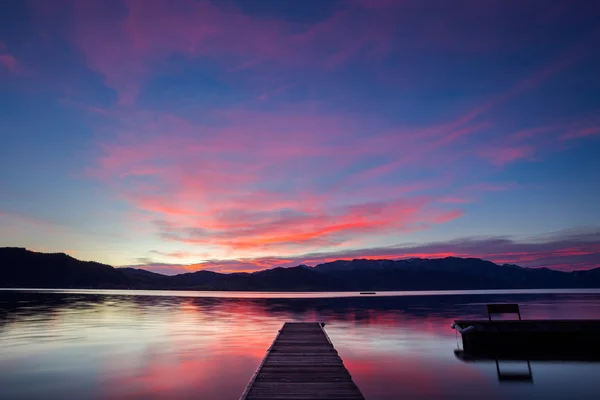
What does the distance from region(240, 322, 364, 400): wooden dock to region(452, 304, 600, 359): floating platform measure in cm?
1345

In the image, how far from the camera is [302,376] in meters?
16.2

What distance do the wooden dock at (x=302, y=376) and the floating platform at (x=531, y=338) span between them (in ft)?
44.1

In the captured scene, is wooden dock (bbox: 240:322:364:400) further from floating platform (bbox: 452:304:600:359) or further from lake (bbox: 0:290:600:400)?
floating platform (bbox: 452:304:600:359)

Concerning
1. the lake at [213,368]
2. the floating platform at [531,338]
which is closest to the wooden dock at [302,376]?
the lake at [213,368]

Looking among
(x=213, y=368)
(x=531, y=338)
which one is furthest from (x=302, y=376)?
(x=531, y=338)

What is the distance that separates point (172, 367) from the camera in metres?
26.2

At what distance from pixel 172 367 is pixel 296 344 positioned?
815 centimetres

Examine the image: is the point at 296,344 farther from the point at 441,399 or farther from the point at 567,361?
the point at 567,361

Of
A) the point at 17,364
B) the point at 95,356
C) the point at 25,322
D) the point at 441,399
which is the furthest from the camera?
the point at 25,322

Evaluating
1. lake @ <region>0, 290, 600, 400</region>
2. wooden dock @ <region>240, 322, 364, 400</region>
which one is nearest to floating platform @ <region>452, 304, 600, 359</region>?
lake @ <region>0, 290, 600, 400</region>

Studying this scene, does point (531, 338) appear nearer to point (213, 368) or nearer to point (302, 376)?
point (302, 376)

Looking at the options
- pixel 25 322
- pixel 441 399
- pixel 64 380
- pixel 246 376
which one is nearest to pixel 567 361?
pixel 441 399

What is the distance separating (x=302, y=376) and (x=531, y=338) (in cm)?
2256

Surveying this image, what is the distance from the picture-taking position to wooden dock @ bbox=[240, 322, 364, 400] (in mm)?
13617
